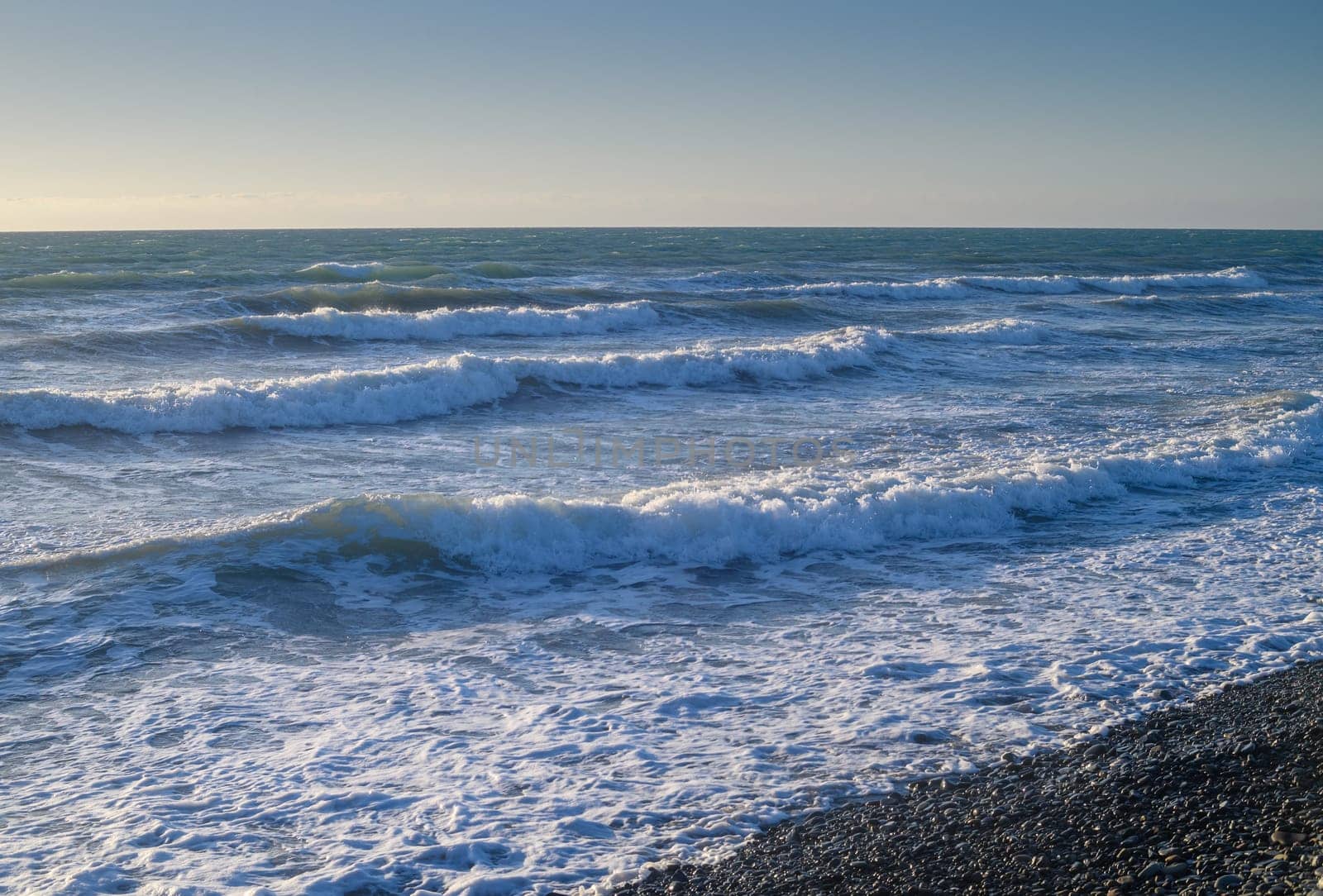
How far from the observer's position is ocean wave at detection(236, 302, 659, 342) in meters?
22.5

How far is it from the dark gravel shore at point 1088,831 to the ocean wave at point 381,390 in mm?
11221

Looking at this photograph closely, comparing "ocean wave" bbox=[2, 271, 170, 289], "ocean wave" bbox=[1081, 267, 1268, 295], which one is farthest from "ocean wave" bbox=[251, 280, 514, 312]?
"ocean wave" bbox=[1081, 267, 1268, 295]

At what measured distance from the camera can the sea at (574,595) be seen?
4.21 metres

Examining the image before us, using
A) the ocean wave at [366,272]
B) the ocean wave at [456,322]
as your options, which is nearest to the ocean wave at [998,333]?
the ocean wave at [456,322]

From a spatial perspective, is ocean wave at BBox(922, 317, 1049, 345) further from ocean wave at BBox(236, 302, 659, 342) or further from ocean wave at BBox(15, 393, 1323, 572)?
ocean wave at BBox(15, 393, 1323, 572)

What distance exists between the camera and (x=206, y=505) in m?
9.23

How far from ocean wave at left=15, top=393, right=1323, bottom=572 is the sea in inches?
1.4

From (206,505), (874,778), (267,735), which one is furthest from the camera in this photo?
(206,505)

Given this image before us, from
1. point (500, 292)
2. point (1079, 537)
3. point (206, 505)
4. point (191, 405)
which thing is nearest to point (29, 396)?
point (191, 405)

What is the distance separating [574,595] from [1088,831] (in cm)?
402

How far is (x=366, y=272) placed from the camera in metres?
36.2

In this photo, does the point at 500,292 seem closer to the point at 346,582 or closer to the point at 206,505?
the point at 206,505

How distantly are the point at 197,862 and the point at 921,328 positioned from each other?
23.7 m

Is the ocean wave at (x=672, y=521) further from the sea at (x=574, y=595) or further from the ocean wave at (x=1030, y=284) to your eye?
the ocean wave at (x=1030, y=284)
